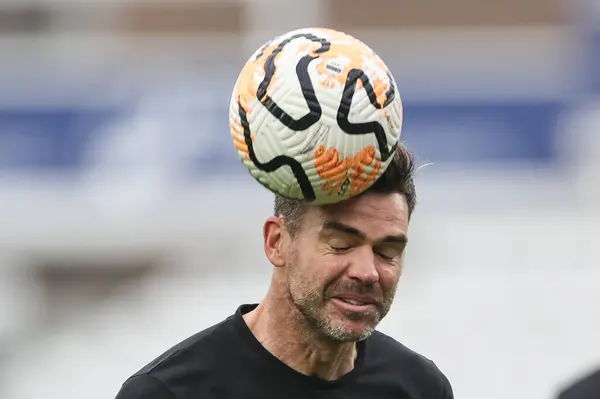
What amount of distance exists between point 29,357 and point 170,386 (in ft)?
20.4

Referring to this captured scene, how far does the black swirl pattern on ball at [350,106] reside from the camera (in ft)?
11.2

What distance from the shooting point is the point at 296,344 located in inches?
150

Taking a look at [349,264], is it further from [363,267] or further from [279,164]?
[279,164]

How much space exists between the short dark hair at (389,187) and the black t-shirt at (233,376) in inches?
15.8

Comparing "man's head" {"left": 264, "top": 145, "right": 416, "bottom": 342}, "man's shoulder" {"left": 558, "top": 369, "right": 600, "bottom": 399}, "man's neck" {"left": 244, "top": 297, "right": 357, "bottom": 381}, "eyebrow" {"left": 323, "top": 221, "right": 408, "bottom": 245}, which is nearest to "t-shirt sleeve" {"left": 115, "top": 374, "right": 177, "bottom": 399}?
"man's neck" {"left": 244, "top": 297, "right": 357, "bottom": 381}

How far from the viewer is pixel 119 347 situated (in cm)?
948

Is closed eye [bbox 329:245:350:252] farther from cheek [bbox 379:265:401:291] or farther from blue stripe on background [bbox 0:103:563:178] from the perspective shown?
blue stripe on background [bbox 0:103:563:178]

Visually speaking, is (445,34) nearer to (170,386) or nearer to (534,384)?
(534,384)

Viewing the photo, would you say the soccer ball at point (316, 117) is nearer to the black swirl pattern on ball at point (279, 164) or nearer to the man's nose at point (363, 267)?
the black swirl pattern on ball at point (279, 164)

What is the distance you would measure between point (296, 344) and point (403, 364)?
507 mm

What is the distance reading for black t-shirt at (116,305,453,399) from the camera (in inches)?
147

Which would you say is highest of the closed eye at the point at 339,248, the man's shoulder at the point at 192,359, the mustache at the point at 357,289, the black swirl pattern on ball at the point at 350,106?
the black swirl pattern on ball at the point at 350,106

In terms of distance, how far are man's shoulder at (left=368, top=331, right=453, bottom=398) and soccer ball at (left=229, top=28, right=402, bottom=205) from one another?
777 millimetres

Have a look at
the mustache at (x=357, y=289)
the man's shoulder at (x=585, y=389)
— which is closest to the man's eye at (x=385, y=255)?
the mustache at (x=357, y=289)
